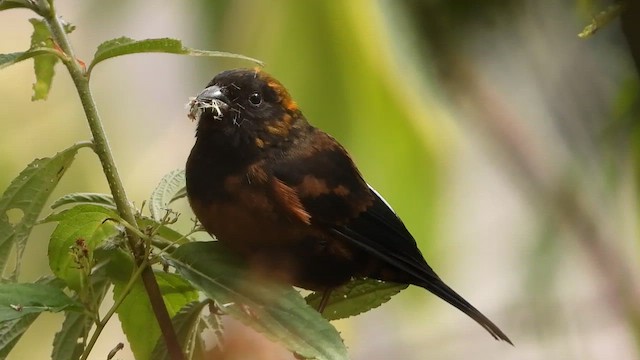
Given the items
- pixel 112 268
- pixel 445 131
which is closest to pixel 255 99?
pixel 112 268

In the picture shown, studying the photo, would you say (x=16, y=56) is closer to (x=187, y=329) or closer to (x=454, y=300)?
(x=187, y=329)

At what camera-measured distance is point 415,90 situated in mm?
965

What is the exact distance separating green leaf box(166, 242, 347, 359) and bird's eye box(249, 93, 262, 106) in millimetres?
201

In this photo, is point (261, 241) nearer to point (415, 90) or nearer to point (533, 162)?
point (415, 90)

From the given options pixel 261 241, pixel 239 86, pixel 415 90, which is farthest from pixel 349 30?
pixel 261 241

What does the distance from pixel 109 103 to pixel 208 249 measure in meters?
0.69

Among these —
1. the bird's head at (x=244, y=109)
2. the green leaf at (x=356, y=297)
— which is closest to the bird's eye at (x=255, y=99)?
the bird's head at (x=244, y=109)

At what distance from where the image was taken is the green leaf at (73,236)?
49 cm

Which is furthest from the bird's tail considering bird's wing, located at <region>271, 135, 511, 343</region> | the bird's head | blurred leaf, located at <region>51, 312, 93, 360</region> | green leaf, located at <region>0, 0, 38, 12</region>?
green leaf, located at <region>0, 0, 38, 12</region>

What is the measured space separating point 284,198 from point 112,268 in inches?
6.3

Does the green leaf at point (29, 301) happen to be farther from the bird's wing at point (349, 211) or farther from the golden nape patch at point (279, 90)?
the golden nape patch at point (279, 90)

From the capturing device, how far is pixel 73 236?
1.63 ft

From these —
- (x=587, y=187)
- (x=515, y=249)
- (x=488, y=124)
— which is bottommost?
(x=515, y=249)

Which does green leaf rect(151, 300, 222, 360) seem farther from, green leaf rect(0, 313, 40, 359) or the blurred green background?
the blurred green background
